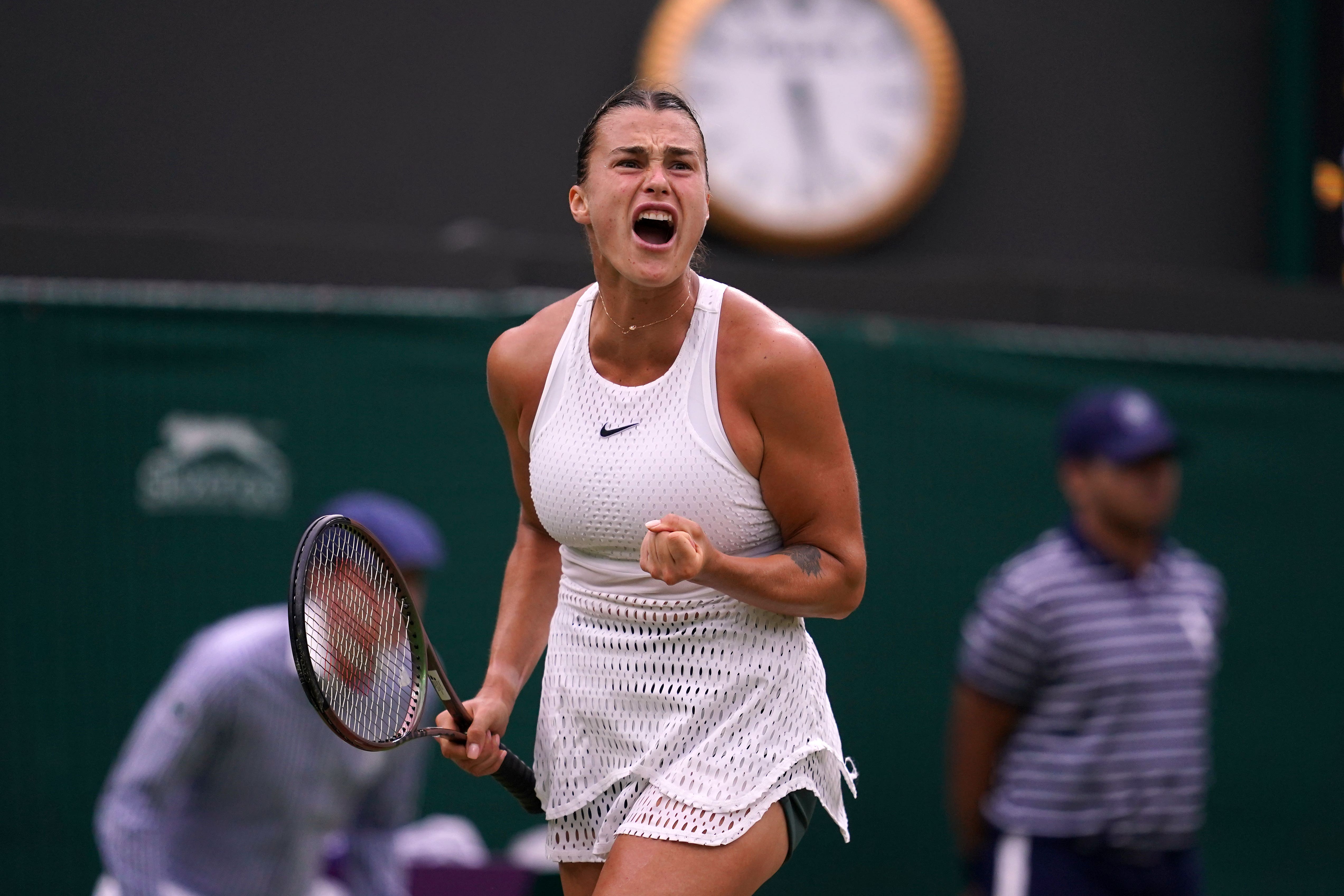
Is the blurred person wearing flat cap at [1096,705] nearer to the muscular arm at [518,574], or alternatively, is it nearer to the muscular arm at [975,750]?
the muscular arm at [975,750]

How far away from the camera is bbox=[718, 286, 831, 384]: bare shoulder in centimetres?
213

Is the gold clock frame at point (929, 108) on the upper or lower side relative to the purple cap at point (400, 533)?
upper

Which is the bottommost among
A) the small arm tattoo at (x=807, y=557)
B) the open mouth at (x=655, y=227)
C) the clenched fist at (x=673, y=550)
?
the small arm tattoo at (x=807, y=557)

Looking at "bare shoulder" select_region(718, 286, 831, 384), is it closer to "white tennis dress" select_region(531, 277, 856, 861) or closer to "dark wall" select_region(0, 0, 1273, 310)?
"white tennis dress" select_region(531, 277, 856, 861)

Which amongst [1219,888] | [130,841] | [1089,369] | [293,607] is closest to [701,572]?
[293,607]

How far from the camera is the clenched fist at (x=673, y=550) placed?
1.93m

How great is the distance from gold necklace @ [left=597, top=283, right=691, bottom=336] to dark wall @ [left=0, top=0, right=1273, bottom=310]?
329cm

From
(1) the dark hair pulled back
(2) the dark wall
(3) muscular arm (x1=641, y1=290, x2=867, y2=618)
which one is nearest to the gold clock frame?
(2) the dark wall

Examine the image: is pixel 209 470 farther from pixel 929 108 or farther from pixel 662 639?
pixel 662 639

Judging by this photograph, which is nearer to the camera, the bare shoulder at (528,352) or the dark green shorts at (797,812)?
the dark green shorts at (797,812)

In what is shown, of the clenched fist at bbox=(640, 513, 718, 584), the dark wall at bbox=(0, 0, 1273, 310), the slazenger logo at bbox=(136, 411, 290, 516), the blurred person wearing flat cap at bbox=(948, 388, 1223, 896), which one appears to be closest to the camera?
the clenched fist at bbox=(640, 513, 718, 584)

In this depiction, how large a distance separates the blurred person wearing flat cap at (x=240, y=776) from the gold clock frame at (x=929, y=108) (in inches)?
100

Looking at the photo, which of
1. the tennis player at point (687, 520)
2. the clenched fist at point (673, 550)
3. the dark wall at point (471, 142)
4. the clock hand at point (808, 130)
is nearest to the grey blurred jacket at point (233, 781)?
the tennis player at point (687, 520)

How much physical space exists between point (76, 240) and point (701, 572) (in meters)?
3.91
